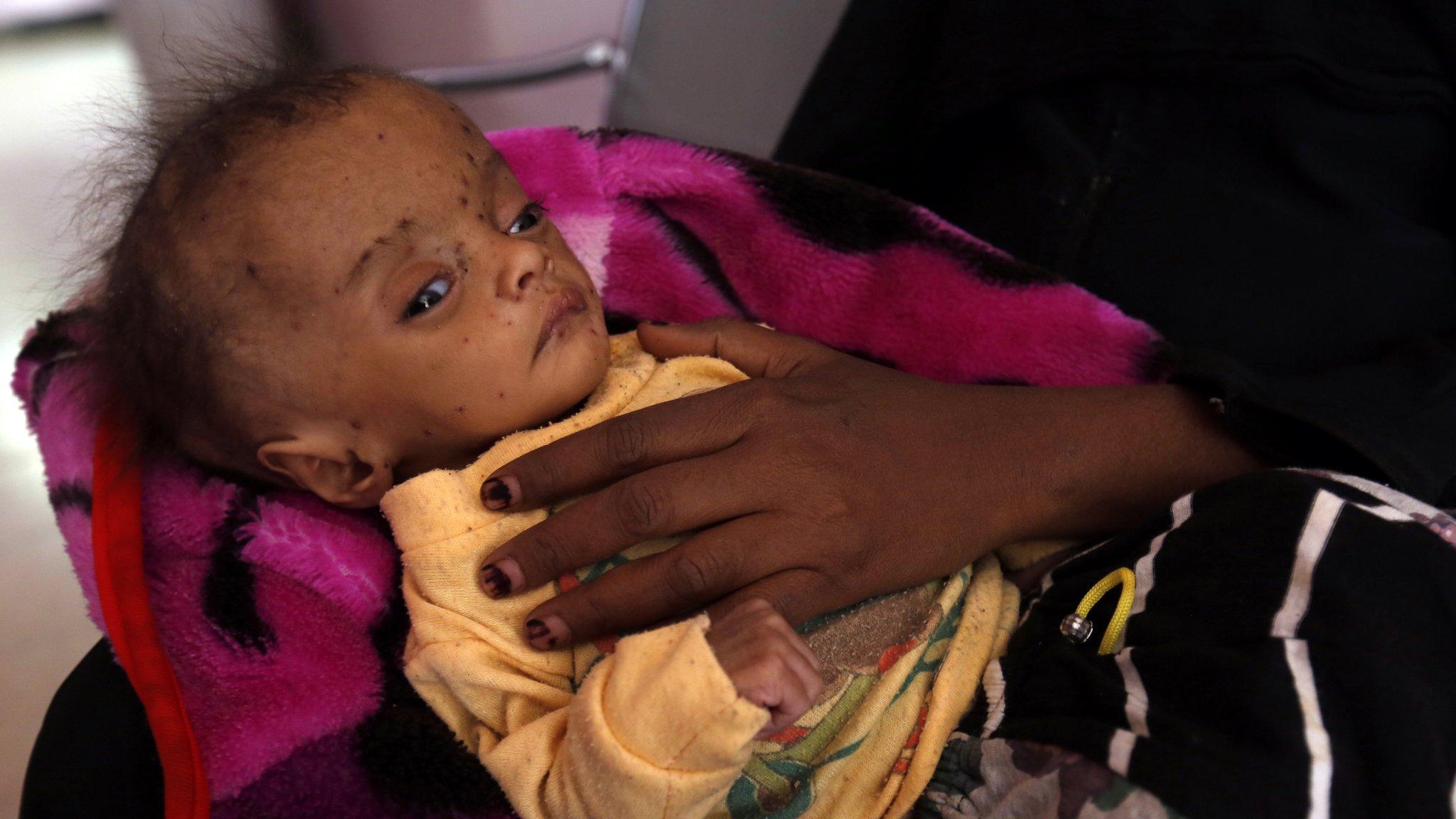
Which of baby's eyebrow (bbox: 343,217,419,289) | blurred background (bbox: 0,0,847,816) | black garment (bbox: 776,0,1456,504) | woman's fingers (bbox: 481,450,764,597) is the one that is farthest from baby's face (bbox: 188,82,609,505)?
black garment (bbox: 776,0,1456,504)

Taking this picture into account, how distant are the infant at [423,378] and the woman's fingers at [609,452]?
0.04 metres

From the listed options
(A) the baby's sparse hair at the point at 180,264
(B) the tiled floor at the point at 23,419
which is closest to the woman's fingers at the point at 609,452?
(A) the baby's sparse hair at the point at 180,264

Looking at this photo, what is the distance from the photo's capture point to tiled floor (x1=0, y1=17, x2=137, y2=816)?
1249mm

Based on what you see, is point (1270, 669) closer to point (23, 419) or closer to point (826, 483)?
point (826, 483)

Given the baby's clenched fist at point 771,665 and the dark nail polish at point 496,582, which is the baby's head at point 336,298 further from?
the baby's clenched fist at point 771,665

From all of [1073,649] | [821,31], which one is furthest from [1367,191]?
[821,31]

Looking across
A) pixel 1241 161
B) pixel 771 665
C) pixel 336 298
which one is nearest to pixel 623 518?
pixel 771 665

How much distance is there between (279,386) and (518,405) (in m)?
0.18

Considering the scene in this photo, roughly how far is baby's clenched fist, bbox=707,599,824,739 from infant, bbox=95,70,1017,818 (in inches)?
4.2

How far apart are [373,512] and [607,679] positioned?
1.18 feet

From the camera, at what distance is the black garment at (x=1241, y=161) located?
3.13 ft

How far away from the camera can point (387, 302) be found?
0.76m

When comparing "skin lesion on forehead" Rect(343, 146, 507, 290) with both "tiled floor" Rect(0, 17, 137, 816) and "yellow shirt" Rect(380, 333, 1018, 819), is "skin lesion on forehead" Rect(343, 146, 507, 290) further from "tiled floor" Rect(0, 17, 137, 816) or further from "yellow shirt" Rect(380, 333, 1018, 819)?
"tiled floor" Rect(0, 17, 137, 816)

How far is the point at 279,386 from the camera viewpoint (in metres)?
0.78
